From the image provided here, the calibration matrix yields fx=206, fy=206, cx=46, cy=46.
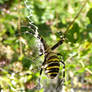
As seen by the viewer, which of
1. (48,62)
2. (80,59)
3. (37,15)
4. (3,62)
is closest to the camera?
(48,62)

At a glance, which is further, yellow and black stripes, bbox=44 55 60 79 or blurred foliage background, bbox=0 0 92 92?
blurred foliage background, bbox=0 0 92 92

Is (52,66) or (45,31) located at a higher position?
(45,31)

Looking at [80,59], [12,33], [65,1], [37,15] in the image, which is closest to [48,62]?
[80,59]

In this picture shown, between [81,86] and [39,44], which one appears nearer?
[39,44]

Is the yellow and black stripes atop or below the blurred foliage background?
below

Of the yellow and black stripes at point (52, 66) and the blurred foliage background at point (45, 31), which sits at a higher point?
the blurred foliage background at point (45, 31)

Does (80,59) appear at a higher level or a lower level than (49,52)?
higher

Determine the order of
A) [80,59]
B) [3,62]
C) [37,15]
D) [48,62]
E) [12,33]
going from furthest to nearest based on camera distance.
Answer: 1. [37,15]
2. [12,33]
3. [3,62]
4. [80,59]
5. [48,62]

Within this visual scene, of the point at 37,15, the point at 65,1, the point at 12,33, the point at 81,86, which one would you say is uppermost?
the point at 65,1

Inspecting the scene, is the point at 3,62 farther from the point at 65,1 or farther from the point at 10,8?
the point at 65,1

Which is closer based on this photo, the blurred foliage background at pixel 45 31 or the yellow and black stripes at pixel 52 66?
the yellow and black stripes at pixel 52 66

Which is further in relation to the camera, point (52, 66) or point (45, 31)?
A: point (45, 31)
